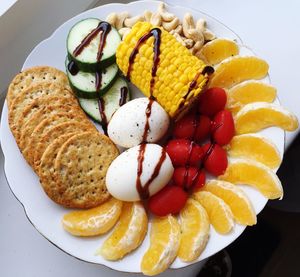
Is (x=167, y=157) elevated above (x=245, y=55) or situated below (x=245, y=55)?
below

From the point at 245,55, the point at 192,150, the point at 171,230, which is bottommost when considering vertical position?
the point at 171,230

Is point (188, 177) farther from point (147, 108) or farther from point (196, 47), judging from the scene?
point (196, 47)

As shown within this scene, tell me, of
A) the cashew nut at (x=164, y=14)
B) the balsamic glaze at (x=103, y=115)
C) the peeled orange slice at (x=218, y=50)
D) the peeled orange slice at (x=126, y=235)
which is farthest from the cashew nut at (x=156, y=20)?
the peeled orange slice at (x=126, y=235)

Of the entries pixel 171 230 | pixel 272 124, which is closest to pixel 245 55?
pixel 272 124

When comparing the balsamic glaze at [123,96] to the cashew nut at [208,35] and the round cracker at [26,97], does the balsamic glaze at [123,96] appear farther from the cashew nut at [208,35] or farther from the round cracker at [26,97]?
the cashew nut at [208,35]

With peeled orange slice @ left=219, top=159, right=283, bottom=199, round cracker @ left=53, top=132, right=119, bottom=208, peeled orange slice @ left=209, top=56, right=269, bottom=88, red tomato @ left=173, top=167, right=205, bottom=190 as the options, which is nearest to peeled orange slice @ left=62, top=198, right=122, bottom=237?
round cracker @ left=53, top=132, right=119, bottom=208

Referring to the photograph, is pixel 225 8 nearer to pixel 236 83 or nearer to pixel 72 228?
pixel 236 83

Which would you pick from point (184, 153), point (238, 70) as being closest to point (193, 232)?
point (184, 153)
